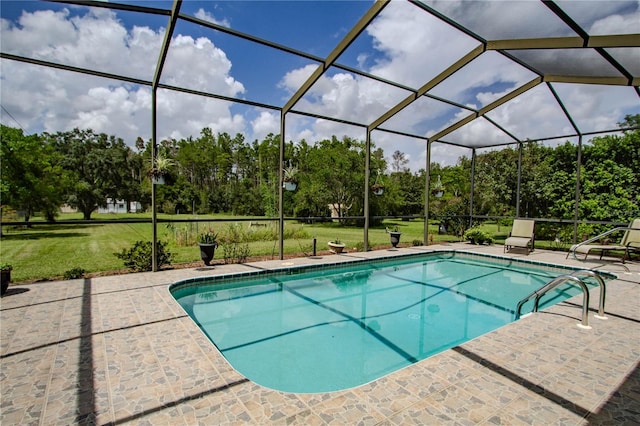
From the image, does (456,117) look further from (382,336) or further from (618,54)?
(382,336)

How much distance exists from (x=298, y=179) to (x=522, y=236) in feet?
39.0

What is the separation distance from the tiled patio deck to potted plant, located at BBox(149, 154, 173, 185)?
8.09ft

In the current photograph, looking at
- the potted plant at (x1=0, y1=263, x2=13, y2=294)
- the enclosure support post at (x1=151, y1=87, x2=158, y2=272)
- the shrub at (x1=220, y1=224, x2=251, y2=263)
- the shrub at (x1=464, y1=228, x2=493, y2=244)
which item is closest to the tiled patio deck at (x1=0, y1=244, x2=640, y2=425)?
the potted plant at (x1=0, y1=263, x2=13, y2=294)

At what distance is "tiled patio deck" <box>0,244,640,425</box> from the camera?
2039 millimetres

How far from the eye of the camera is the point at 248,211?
70.4ft

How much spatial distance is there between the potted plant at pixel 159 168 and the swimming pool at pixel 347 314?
6.20 ft

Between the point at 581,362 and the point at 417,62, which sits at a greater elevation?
the point at 417,62

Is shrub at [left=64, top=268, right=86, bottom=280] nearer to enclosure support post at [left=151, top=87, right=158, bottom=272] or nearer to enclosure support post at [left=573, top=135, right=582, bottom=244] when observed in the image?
enclosure support post at [left=151, top=87, right=158, bottom=272]

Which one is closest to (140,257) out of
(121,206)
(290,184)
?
(290,184)

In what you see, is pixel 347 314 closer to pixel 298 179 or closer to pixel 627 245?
pixel 627 245

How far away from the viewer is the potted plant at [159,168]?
5.52 meters

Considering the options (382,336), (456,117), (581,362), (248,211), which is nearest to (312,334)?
(382,336)

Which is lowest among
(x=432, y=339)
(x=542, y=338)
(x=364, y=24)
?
(x=432, y=339)

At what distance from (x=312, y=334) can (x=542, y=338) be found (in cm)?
256
